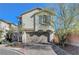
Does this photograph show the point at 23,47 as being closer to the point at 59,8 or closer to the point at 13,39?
the point at 13,39

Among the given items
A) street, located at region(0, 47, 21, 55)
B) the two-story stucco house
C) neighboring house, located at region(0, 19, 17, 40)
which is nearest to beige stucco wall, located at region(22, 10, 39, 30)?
the two-story stucco house

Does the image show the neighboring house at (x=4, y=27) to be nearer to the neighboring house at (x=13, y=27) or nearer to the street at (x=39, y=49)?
the neighboring house at (x=13, y=27)

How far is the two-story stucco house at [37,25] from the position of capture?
3.25 m

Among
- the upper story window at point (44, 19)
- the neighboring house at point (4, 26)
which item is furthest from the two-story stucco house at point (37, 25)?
the neighboring house at point (4, 26)

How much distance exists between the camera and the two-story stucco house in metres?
3.25

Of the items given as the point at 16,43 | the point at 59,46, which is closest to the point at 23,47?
the point at 16,43

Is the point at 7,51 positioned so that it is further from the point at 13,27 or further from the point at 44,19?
the point at 44,19

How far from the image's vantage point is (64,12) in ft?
10.7

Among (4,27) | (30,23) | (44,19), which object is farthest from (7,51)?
(44,19)

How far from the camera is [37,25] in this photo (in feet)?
10.7

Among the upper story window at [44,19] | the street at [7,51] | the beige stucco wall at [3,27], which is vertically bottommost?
the street at [7,51]

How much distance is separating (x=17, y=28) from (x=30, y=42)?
20cm

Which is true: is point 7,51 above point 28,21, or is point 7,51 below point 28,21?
below

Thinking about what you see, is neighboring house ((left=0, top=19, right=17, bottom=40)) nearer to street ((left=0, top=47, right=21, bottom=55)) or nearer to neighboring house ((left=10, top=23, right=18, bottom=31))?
neighboring house ((left=10, top=23, right=18, bottom=31))
